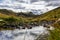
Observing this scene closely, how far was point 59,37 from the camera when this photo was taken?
12711 mm

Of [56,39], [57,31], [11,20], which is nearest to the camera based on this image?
[56,39]

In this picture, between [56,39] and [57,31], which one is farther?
[57,31]

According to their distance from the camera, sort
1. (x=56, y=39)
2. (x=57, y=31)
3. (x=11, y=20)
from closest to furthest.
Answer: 1. (x=56, y=39)
2. (x=57, y=31)
3. (x=11, y=20)

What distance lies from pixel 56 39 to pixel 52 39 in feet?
1.43

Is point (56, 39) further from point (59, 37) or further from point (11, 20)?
point (11, 20)

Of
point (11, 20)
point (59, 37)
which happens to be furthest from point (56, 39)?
point (11, 20)

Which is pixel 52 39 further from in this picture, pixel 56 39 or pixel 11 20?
pixel 11 20

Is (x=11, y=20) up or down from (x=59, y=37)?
down

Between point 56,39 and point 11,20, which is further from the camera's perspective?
point 11,20

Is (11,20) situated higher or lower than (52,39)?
lower

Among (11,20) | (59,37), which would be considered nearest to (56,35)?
(59,37)

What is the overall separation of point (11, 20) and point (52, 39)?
455 feet

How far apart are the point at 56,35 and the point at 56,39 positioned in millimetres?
478

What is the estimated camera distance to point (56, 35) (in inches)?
512
